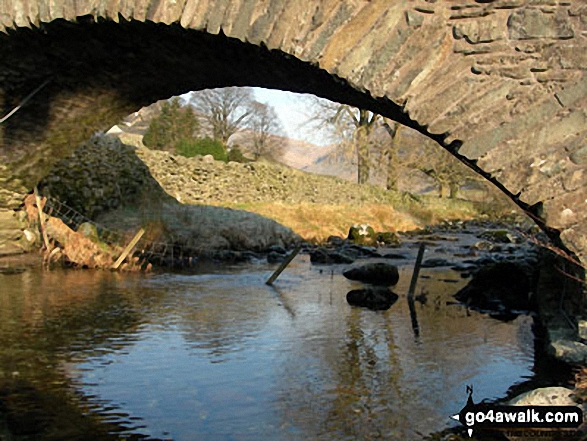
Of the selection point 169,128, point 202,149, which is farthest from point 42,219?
point 169,128

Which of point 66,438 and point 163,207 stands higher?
point 163,207

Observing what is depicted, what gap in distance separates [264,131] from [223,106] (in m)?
3.98

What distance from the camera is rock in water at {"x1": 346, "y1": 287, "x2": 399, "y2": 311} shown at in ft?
27.2

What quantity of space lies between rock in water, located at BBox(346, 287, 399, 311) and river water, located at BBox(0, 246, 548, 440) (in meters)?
0.20

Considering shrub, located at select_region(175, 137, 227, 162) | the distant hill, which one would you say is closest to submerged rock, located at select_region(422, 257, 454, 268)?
the distant hill

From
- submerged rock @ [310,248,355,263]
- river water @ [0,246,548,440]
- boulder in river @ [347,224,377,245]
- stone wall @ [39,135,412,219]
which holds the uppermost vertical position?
stone wall @ [39,135,412,219]

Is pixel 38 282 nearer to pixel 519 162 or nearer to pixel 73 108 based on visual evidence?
pixel 73 108

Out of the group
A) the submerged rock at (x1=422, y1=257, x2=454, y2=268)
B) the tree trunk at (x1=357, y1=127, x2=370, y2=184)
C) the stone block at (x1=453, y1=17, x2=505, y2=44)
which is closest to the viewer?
the stone block at (x1=453, y1=17, x2=505, y2=44)

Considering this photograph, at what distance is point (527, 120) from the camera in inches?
171

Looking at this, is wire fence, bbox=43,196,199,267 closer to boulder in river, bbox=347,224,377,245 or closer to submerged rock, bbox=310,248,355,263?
submerged rock, bbox=310,248,355,263

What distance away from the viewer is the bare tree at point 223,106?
4984cm

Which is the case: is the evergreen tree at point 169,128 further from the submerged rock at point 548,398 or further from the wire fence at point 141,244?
the submerged rock at point 548,398

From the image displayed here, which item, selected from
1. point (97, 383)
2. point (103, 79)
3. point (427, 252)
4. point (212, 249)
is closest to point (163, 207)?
point (212, 249)

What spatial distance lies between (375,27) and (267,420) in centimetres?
277
